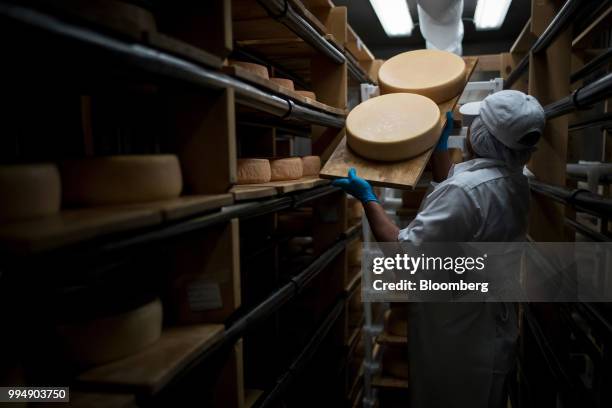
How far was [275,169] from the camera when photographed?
1792 millimetres

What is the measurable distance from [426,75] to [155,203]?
139 cm

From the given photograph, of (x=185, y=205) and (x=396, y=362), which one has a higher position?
(x=185, y=205)

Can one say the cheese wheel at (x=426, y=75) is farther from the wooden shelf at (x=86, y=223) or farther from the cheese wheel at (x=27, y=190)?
the cheese wheel at (x=27, y=190)

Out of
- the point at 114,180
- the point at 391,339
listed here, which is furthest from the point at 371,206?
the point at 391,339

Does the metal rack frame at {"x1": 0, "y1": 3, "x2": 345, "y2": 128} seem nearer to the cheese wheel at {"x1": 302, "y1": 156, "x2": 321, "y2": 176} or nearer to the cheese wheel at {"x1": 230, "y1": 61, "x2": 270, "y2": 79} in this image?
the cheese wheel at {"x1": 230, "y1": 61, "x2": 270, "y2": 79}

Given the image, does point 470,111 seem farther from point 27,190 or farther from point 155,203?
point 27,190

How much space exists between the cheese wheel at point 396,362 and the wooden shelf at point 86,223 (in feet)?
7.11

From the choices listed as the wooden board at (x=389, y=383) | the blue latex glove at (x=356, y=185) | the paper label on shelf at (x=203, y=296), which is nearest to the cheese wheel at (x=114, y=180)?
the paper label on shelf at (x=203, y=296)

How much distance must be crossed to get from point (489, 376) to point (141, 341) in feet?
4.43

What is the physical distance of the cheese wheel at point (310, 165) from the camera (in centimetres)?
208

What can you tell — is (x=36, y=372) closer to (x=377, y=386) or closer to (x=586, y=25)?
(x=377, y=386)

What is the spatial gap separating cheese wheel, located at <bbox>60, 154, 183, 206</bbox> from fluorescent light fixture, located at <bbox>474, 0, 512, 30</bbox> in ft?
11.2

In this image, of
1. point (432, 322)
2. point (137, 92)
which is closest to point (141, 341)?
point (137, 92)

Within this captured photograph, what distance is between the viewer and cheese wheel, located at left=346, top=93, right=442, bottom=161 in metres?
1.58
